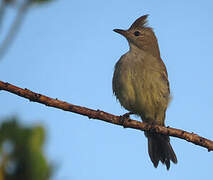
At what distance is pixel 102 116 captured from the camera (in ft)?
15.6

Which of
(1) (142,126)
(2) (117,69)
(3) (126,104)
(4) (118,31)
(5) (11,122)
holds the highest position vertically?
(4) (118,31)

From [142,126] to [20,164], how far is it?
3369 millimetres

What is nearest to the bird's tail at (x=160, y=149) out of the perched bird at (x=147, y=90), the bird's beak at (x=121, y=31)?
the perched bird at (x=147, y=90)

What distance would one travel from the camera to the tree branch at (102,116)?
13.9 ft

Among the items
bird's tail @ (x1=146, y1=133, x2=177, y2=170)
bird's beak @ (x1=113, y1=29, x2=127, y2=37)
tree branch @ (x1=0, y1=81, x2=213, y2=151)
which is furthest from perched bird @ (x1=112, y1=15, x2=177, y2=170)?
tree branch @ (x1=0, y1=81, x2=213, y2=151)

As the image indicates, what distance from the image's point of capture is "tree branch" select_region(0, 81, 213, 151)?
422cm

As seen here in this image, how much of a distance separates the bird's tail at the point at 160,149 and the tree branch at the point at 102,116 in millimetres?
2096

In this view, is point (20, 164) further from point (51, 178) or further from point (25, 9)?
point (25, 9)

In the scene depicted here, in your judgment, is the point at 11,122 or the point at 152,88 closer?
the point at 11,122

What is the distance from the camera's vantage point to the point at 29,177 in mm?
1895

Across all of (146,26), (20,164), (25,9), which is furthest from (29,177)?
(146,26)

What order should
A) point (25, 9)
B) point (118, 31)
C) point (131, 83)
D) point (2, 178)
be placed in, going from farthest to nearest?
point (118, 31), point (131, 83), point (25, 9), point (2, 178)

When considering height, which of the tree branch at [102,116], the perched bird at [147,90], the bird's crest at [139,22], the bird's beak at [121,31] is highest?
the bird's crest at [139,22]

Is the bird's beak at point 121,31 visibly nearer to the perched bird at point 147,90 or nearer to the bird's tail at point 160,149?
the perched bird at point 147,90
